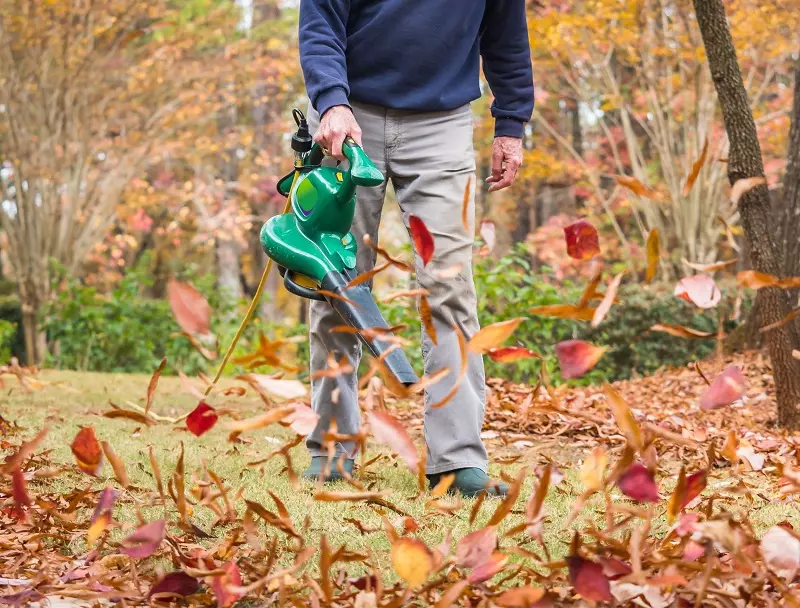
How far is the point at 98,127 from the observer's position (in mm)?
10141

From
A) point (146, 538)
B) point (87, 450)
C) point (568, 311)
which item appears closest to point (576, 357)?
point (568, 311)

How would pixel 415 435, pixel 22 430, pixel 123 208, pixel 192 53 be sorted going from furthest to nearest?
1. pixel 123 208
2. pixel 192 53
3. pixel 415 435
4. pixel 22 430

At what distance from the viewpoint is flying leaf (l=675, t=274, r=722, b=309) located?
133 centimetres

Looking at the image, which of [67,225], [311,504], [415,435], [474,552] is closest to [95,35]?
[67,225]

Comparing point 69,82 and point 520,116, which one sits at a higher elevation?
point 69,82

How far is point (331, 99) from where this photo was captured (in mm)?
2338

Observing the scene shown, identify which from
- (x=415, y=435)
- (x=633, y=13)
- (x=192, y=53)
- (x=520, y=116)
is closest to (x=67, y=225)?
(x=192, y=53)

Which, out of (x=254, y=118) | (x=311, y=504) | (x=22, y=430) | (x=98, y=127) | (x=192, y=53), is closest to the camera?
(x=311, y=504)

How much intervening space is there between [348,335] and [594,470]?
143cm

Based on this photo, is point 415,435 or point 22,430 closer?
point 22,430

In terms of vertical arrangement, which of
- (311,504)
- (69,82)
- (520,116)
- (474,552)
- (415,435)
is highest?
(69,82)

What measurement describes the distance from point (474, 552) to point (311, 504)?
914 millimetres

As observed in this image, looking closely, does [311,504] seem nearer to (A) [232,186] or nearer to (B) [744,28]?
(B) [744,28]

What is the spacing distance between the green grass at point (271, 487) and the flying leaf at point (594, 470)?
1.25ft
